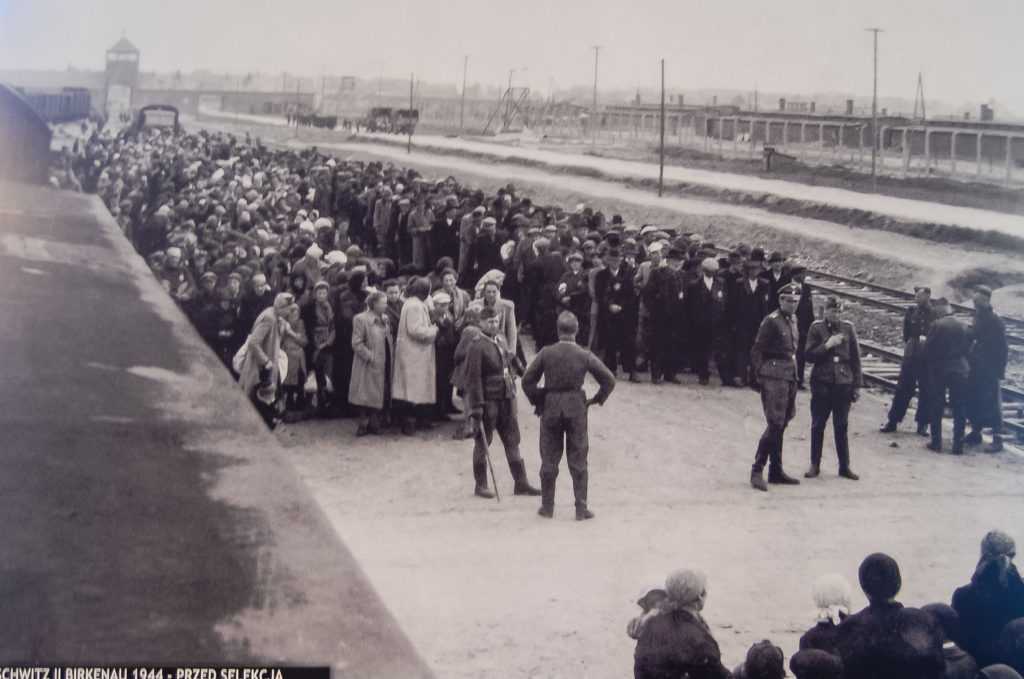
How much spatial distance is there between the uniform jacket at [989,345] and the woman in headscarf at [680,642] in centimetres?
456

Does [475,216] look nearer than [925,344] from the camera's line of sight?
No

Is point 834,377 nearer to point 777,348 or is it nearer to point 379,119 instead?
point 777,348

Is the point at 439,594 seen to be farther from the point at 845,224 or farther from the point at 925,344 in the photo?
the point at 845,224

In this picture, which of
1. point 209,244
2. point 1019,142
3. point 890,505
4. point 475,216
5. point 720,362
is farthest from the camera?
point 1019,142

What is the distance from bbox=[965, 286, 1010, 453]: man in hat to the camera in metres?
6.59

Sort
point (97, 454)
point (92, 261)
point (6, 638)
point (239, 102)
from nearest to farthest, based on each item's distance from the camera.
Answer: point (6, 638)
point (97, 454)
point (92, 261)
point (239, 102)

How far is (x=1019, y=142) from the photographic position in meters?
17.6

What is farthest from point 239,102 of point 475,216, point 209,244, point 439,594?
point 439,594

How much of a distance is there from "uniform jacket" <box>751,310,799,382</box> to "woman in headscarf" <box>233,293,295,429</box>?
2.89m

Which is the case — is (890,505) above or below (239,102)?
below

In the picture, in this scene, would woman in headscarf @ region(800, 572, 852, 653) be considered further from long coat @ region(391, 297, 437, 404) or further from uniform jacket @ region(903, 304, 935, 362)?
uniform jacket @ region(903, 304, 935, 362)

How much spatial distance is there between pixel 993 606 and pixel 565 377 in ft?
7.82

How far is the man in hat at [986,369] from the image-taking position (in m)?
6.59

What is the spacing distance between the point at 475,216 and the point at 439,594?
7.18 meters
